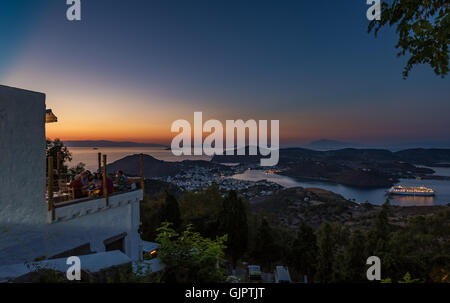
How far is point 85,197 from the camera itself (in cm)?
648

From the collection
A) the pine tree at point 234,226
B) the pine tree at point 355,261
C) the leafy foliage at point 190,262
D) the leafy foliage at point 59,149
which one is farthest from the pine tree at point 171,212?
the leafy foliage at point 190,262

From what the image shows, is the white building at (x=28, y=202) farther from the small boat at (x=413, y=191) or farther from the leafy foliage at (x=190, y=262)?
the small boat at (x=413, y=191)

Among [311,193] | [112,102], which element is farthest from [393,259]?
[311,193]

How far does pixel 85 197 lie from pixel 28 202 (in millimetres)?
1609

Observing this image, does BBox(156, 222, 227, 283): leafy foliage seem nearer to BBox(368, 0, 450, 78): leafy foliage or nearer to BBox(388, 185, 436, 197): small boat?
BBox(368, 0, 450, 78): leafy foliage

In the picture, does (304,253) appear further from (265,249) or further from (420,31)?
(420,31)

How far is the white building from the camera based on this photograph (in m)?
4.61

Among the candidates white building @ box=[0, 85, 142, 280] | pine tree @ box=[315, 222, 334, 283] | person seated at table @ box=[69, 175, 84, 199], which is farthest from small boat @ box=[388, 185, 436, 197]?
white building @ box=[0, 85, 142, 280]

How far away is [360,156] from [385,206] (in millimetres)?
109096

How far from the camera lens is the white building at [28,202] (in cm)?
461

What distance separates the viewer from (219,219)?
2066 cm

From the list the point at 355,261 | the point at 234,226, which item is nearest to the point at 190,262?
the point at 355,261

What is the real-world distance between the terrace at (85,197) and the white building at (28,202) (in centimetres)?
3

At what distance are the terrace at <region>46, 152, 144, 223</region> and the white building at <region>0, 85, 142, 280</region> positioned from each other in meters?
0.03
